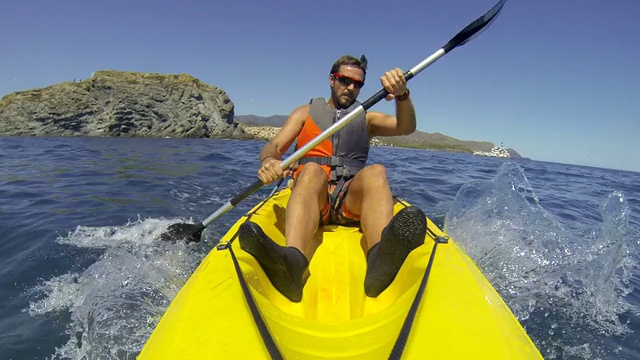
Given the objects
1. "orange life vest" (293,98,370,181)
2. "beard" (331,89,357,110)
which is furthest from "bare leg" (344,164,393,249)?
"beard" (331,89,357,110)

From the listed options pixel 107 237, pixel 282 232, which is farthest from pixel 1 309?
pixel 282 232

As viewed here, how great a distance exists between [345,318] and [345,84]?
7.05 feet

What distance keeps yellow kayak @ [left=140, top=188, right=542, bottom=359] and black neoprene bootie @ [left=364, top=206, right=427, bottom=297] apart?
76mm

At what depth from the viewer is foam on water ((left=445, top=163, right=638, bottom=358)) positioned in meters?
3.12

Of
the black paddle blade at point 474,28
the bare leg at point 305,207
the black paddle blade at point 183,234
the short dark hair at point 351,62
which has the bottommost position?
the black paddle blade at point 183,234

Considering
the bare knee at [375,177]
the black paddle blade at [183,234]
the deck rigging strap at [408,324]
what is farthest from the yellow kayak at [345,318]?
the black paddle blade at [183,234]

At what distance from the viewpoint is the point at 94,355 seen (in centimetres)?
245

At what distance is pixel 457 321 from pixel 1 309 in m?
3.35

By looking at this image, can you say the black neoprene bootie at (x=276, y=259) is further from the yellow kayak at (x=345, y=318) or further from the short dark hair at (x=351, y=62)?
the short dark hair at (x=351, y=62)

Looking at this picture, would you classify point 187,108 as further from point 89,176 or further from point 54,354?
point 54,354

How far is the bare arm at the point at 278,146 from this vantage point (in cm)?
310

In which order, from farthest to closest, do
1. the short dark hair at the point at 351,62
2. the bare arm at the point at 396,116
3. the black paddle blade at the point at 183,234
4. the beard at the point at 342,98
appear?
the black paddle blade at the point at 183,234, the beard at the point at 342,98, the short dark hair at the point at 351,62, the bare arm at the point at 396,116

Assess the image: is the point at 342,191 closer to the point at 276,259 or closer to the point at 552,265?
the point at 276,259

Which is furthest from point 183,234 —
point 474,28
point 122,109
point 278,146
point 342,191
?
point 122,109
